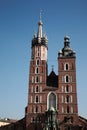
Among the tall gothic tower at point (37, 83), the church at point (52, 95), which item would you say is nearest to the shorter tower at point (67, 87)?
the church at point (52, 95)

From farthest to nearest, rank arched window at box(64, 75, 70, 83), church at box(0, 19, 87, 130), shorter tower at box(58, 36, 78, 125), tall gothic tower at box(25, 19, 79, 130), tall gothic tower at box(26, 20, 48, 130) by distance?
arched window at box(64, 75, 70, 83) → tall gothic tower at box(26, 20, 48, 130) → shorter tower at box(58, 36, 78, 125) → tall gothic tower at box(25, 19, 79, 130) → church at box(0, 19, 87, 130)

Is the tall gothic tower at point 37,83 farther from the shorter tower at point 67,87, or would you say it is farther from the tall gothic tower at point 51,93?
the shorter tower at point 67,87

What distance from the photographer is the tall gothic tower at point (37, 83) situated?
185ft

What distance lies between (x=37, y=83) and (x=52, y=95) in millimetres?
4552

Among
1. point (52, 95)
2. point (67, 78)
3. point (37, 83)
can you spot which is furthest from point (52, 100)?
point (67, 78)

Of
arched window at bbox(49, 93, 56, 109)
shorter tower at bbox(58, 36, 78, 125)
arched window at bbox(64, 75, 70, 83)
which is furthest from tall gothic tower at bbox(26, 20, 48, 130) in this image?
arched window at bbox(64, 75, 70, 83)

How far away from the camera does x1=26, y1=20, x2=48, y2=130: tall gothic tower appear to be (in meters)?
56.4

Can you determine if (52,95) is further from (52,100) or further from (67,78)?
(67,78)

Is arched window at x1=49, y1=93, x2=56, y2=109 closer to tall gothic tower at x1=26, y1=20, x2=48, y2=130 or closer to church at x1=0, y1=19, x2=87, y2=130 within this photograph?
church at x1=0, y1=19, x2=87, y2=130

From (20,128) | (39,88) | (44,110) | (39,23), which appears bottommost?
(20,128)

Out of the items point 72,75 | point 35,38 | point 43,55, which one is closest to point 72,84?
point 72,75

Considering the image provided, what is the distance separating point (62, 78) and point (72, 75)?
95.5 inches

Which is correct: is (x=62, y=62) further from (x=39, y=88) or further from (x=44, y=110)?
(x=44, y=110)

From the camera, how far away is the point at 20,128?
2320 inches
